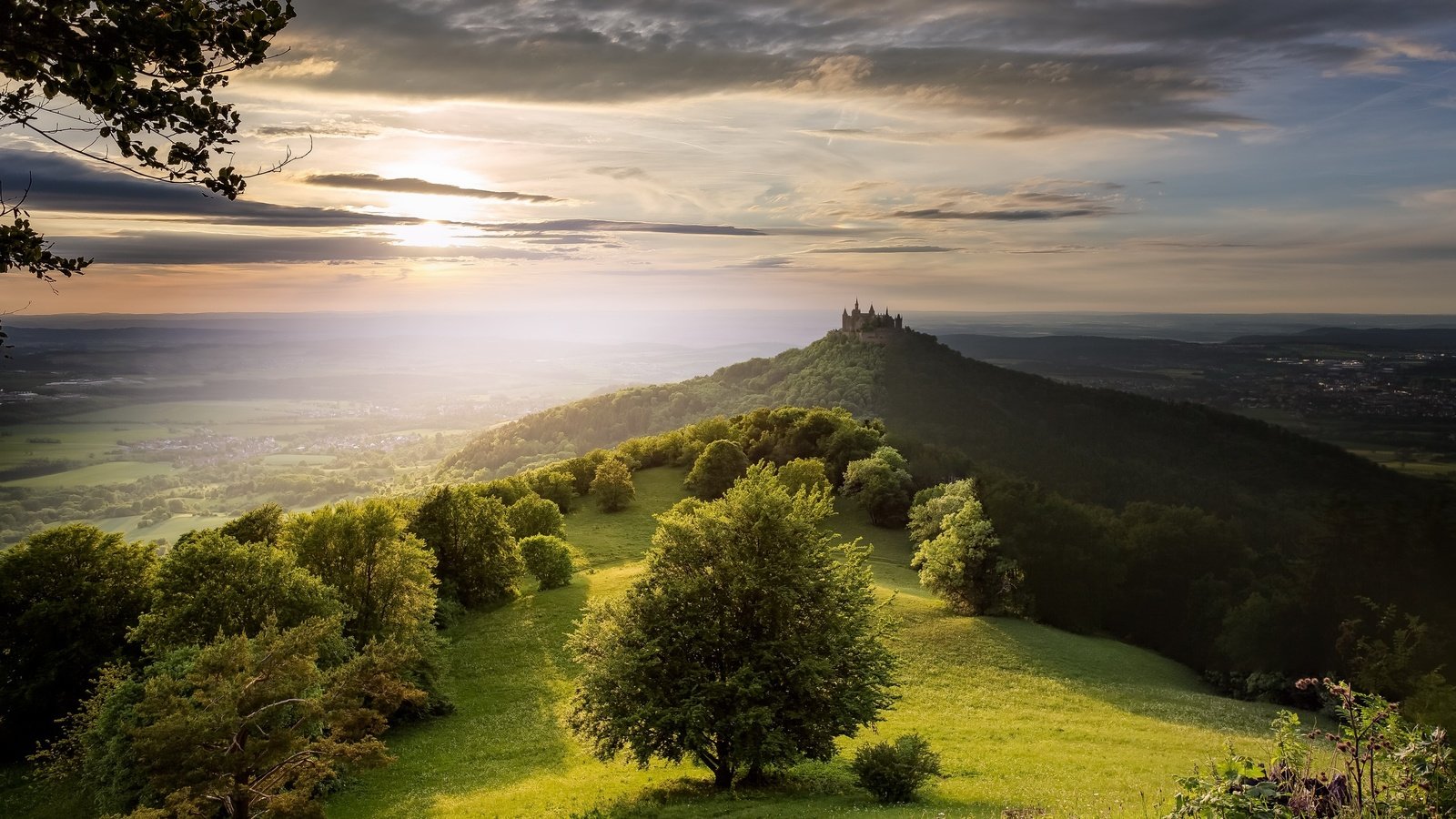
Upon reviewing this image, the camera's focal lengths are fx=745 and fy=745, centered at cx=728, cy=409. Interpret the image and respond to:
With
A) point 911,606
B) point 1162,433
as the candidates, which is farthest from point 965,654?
point 1162,433

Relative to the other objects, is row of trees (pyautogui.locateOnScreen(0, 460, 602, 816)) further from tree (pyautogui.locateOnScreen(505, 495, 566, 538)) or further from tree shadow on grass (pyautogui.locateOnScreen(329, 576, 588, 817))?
tree (pyautogui.locateOnScreen(505, 495, 566, 538))

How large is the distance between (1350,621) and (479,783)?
2230 inches

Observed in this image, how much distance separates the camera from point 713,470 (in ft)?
308

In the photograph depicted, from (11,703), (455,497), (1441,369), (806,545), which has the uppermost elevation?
(1441,369)

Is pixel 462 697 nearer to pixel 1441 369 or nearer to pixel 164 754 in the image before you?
pixel 164 754

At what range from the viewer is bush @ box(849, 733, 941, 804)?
75.0 feet

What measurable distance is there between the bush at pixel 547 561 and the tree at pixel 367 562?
14.9 m

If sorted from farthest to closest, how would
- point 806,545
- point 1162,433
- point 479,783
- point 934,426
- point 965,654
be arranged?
1. point 934,426
2. point 1162,433
3. point 965,654
4. point 479,783
5. point 806,545

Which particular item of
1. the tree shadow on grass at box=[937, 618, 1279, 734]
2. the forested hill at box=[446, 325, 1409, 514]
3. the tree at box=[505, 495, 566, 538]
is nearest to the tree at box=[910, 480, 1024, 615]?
the tree shadow on grass at box=[937, 618, 1279, 734]

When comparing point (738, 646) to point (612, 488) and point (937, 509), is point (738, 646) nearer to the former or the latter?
point (937, 509)

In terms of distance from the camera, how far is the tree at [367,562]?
46.2m

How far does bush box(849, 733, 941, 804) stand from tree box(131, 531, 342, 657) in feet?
88.7

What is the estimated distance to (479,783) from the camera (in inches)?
1197

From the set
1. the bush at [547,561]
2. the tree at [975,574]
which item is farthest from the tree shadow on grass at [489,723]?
the tree at [975,574]
